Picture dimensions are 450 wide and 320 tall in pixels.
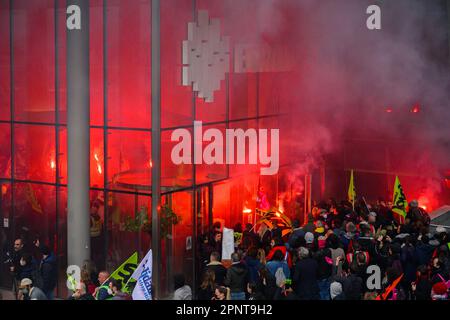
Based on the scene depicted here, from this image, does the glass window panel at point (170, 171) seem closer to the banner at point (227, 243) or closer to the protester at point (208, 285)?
the banner at point (227, 243)

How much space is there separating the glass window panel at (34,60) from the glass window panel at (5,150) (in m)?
0.30

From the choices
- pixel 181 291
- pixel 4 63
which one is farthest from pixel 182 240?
pixel 4 63

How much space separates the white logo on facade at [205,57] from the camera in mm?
12992

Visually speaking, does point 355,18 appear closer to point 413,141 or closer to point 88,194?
point 413,141

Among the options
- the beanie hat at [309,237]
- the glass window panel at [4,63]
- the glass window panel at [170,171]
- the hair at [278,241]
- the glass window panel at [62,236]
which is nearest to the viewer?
the hair at [278,241]

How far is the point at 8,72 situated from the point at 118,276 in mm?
5337

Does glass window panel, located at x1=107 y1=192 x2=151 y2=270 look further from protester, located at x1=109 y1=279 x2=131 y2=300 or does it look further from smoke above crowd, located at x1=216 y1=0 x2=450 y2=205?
smoke above crowd, located at x1=216 y1=0 x2=450 y2=205

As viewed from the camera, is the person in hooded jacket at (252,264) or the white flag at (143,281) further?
the person in hooded jacket at (252,264)

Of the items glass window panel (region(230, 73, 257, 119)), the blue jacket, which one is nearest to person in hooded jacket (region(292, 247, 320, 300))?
the blue jacket

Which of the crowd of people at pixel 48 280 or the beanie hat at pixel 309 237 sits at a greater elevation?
the beanie hat at pixel 309 237

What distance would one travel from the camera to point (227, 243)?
11156 mm

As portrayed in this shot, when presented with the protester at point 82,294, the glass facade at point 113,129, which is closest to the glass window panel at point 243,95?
the glass facade at point 113,129

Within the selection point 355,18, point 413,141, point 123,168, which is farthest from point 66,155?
point 413,141

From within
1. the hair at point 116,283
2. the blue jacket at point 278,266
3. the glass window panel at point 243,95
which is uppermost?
the glass window panel at point 243,95
